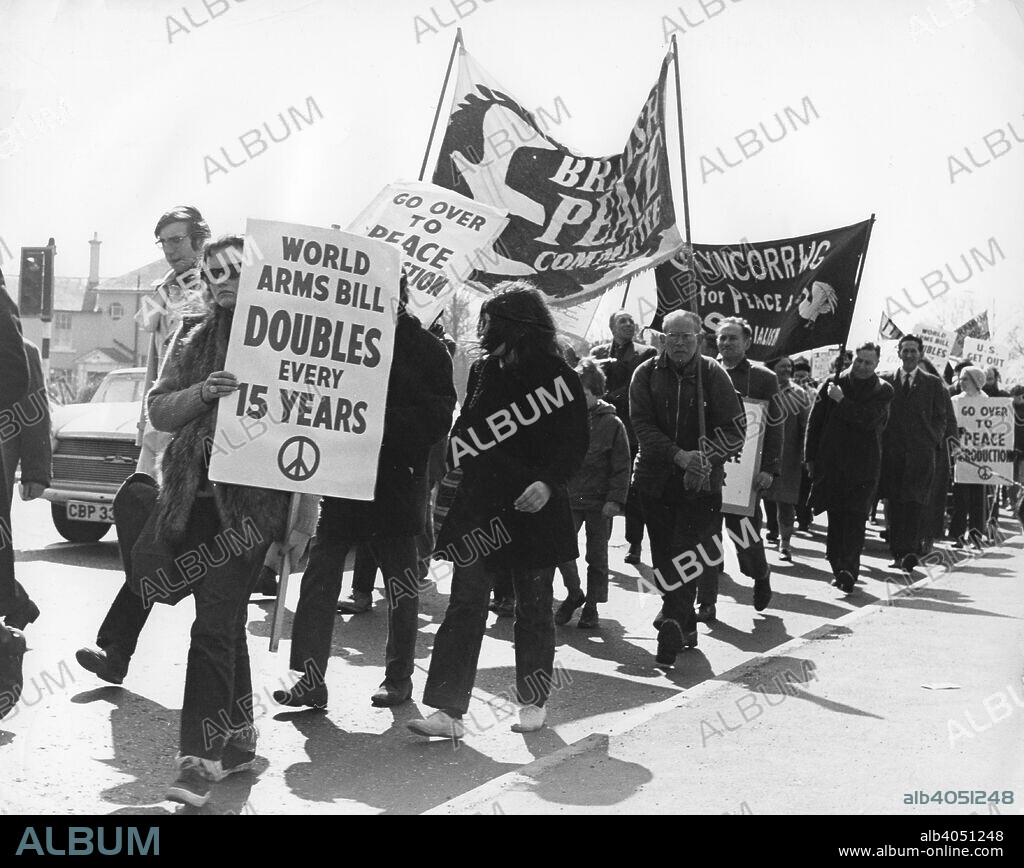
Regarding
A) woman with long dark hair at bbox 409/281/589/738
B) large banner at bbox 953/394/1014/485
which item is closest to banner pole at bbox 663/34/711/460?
woman with long dark hair at bbox 409/281/589/738

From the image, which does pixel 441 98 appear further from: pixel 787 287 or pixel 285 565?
pixel 285 565

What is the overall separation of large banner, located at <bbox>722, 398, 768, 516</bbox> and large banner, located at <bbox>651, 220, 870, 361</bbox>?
287 centimetres

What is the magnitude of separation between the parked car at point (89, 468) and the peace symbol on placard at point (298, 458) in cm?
632

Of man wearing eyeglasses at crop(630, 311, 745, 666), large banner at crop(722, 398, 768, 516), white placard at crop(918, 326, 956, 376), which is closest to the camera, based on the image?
man wearing eyeglasses at crop(630, 311, 745, 666)

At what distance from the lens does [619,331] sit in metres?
12.3

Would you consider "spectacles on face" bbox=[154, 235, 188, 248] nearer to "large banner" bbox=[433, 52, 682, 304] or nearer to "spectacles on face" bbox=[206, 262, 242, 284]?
"spectacles on face" bbox=[206, 262, 242, 284]

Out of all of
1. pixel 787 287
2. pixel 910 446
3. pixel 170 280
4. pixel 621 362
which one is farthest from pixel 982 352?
pixel 170 280

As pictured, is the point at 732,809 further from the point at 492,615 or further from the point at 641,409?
the point at 492,615

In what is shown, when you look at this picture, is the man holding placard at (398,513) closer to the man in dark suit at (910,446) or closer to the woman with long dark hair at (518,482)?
the woman with long dark hair at (518,482)

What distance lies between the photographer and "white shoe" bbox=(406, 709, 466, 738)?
5891 millimetres

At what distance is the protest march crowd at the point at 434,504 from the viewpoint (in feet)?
16.5

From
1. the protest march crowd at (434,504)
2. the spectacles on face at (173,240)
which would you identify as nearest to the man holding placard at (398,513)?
the protest march crowd at (434,504)
